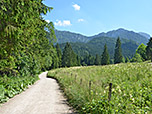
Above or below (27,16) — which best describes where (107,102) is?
below

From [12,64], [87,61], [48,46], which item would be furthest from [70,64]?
[12,64]

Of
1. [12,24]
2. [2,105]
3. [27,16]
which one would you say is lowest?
[2,105]

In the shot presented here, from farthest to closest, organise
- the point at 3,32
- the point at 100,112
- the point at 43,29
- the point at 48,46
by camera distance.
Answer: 1. the point at 48,46
2. the point at 43,29
3. the point at 3,32
4. the point at 100,112

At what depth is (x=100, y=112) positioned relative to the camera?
177 inches

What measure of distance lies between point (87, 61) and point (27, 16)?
90890 millimetres

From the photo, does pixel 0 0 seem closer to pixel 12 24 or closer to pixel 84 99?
pixel 12 24

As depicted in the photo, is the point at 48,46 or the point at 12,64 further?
the point at 48,46

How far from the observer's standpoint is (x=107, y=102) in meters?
4.62

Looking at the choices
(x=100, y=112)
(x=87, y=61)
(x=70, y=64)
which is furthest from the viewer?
(x=87, y=61)

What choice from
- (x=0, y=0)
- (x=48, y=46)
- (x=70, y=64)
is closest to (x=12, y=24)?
(x=0, y=0)

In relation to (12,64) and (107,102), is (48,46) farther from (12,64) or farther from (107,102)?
(107,102)

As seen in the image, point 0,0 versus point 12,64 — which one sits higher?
point 0,0

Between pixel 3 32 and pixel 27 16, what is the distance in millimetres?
1304

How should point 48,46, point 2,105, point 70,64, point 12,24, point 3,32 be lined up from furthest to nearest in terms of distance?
point 70,64 < point 48,46 < point 2,105 < point 12,24 < point 3,32
